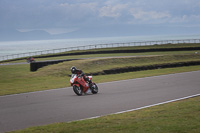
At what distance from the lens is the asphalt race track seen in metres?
9.73

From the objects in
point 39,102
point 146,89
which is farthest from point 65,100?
point 146,89

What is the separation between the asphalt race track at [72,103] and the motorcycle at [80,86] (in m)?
0.36

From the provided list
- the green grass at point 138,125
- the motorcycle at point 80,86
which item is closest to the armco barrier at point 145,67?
the motorcycle at point 80,86

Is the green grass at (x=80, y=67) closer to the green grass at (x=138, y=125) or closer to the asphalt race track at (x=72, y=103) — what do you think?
the asphalt race track at (x=72, y=103)

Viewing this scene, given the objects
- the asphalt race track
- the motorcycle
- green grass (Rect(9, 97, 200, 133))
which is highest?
the motorcycle

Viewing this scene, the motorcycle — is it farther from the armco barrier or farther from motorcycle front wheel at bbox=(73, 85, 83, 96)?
the armco barrier

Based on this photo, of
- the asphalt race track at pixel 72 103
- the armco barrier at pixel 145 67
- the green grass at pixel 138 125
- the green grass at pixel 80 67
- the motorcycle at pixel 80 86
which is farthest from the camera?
the armco barrier at pixel 145 67

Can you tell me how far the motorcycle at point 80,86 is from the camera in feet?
48.6

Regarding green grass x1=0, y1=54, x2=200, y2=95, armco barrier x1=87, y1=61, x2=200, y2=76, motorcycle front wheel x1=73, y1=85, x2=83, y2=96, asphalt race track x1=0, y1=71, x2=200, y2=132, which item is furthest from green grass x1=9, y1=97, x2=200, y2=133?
armco barrier x1=87, y1=61, x2=200, y2=76

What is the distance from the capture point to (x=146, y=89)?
16.5m

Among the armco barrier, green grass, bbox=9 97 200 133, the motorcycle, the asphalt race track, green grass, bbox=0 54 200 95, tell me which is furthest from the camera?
the armco barrier

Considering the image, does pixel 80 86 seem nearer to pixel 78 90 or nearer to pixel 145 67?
pixel 78 90

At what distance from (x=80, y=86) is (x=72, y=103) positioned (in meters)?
2.64

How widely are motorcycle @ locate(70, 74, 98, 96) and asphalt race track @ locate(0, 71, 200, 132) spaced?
0.36 meters
